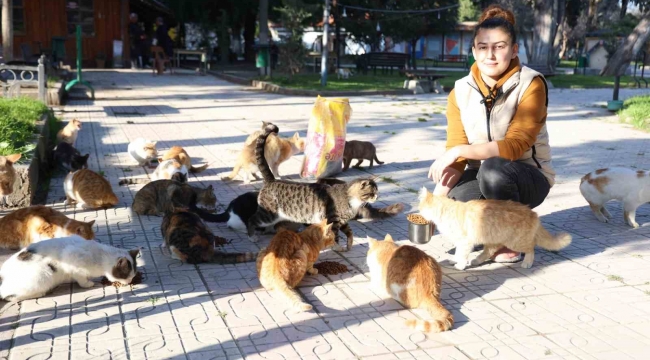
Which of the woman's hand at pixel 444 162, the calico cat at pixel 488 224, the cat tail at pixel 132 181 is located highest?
the woman's hand at pixel 444 162

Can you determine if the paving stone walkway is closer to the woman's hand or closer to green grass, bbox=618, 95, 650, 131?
the woman's hand

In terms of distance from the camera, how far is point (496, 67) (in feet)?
15.4

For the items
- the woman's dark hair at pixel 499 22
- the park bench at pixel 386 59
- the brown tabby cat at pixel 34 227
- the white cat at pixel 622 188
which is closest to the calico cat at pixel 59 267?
the brown tabby cat at pixel 34 227

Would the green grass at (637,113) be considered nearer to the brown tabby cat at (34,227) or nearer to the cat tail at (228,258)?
the cat tail at (228,258)

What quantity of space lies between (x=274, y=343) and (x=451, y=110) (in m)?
2.61

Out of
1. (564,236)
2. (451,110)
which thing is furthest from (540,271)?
(451,110)

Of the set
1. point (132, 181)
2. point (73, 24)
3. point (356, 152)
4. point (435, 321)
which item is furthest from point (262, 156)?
point (73, 24)

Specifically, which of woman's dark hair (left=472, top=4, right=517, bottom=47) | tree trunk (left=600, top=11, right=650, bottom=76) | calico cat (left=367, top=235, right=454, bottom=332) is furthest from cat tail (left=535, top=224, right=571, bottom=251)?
tree trunk (left=600, top=11, right=650, bottom=76)

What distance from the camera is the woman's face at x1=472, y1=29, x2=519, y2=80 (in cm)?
459

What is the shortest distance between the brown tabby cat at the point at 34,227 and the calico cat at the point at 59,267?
615 millimetres

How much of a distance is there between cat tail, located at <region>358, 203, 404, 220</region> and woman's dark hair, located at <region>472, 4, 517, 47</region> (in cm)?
215

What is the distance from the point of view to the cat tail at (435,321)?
3.72 m

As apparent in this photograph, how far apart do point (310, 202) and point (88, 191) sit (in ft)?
7.96

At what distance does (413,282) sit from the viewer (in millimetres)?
3996
